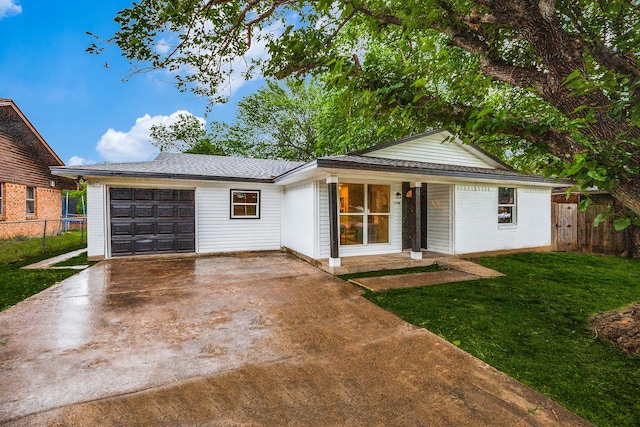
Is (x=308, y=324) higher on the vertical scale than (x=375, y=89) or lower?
lower

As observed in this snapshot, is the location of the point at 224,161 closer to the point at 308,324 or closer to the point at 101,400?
the point at 308,324

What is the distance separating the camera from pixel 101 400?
212 centimetres

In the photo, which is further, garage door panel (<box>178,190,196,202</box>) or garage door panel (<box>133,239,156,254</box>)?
garage door panel (<box>178,190,196,202</box>)

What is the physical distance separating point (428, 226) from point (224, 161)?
8.65m

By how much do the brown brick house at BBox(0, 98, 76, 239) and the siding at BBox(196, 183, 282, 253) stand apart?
334 inches

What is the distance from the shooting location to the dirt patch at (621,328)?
306 cm

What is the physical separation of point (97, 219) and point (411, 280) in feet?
27.7

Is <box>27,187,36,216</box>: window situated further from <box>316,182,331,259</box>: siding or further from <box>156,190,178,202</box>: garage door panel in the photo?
<box>316,182,331,259</box>: siding

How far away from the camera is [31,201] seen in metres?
13.9

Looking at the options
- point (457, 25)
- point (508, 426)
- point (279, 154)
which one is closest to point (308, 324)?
point (508, 426)

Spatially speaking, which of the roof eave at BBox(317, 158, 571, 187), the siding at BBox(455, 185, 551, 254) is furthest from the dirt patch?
the siding at BBox(455, 185, 551, 254)

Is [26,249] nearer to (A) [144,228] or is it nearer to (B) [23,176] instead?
(A) [144,228]

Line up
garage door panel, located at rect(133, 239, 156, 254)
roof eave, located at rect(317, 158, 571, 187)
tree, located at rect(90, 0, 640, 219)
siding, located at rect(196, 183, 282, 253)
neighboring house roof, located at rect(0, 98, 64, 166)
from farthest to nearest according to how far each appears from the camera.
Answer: neighboring house roof, located at rect(0, 98, 64, 166), siding, located at rect(196, 183, 282, 253), garage door panel, located at rect(133, 239, 156, 254), roof eave, located at rect(317, 158, 571, 187), tree, located at rect(90, 0, 640, 219)

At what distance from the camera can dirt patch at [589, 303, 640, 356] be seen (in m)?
3.06
